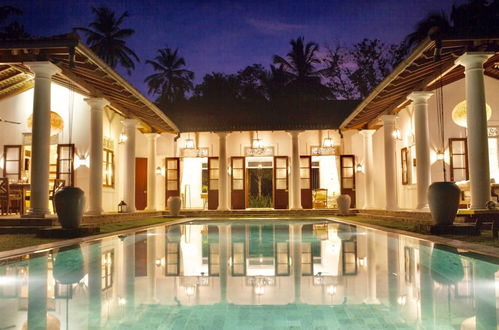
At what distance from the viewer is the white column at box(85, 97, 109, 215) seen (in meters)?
12.1

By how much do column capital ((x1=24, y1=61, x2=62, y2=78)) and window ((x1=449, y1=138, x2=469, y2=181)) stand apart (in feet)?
35.3

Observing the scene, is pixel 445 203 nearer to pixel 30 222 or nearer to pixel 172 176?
pixel 30 222

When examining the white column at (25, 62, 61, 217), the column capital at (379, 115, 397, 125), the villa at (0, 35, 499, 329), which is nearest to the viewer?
the villa at (0, 35, 499, 329)

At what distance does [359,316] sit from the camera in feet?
8.80

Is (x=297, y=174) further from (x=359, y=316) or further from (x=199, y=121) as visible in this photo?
(x=359, y=316)

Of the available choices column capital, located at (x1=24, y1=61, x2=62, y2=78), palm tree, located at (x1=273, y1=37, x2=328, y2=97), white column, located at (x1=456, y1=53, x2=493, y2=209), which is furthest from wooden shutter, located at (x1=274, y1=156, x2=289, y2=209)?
palm tree, located at (x1=273, y1=37, x2=328, y2=97)

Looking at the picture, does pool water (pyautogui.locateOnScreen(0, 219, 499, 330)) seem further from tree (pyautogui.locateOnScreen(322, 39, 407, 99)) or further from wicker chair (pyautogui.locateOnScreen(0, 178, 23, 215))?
tree (pyautogui.locateOnScreen(322, 39, 407, 99))

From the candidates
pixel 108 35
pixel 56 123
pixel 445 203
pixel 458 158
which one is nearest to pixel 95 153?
pixel 56 123

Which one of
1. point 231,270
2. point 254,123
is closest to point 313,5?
point 254,123

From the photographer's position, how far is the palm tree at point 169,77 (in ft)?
117

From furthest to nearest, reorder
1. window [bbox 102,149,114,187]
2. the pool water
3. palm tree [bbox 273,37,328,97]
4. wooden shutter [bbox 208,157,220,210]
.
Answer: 1. palm tree [bbox 273,37,328,97]
2. wooden shutter [bbox 208,157,220,210]
3. window [bbox 102,149,114,187]
4. the pool water

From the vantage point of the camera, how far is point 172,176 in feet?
63.9

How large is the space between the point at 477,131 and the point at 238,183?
1122 cm

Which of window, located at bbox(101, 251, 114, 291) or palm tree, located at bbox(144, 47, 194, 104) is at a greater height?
palm tree, located at bbox(144, 47, 194, 104)
